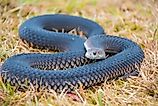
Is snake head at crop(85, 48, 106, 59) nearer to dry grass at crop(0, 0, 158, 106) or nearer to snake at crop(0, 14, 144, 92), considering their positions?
snake at crop(0, 14, 144, 92)

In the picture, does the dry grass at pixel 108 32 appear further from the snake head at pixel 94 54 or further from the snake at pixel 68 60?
the snake head at pixel 94 54

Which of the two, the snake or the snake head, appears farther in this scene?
the snake head

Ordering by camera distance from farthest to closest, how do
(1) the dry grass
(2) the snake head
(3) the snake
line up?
(2) the snake head → (3) the snake → (1) the dry grass

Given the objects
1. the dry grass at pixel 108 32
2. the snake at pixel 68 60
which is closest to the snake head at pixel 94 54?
the snake at pixel 68 60

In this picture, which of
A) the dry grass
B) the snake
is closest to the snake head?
the snake

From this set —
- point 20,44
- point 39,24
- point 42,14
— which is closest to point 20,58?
point 20,44

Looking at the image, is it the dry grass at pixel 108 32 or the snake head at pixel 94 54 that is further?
the snake head at pixel 94 54
